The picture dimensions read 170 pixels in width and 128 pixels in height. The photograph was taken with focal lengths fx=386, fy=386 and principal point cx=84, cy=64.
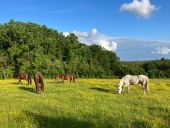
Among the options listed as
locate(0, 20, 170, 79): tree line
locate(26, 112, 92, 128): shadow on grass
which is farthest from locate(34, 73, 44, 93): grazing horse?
locate(0, 20, 170, 79): tree line

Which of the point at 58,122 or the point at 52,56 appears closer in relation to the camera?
the point at 58,122

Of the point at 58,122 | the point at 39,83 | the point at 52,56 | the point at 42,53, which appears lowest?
the point at 58,122

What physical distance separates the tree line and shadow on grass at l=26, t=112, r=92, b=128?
69527 millimetres

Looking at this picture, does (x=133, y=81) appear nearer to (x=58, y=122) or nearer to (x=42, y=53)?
(x=58, y=122)

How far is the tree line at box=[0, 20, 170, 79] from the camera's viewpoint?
87.4 meters

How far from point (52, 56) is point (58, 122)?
84.8m

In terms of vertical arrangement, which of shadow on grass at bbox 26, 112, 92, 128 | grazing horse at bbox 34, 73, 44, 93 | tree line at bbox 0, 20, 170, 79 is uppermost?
tree line at bbox 0, 20, 170, 79

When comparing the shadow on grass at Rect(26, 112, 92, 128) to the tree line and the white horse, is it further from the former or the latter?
the tree line

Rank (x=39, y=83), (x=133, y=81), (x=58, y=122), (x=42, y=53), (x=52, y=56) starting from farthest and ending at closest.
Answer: (x=52, y=56)
(x=42, y=53)
(x=133, y=81)
(x=39, y=83)
(x=58, y=122)

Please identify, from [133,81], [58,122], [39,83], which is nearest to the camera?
[58,122]

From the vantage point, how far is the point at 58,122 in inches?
592

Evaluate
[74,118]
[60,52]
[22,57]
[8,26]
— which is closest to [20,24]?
[8,26]

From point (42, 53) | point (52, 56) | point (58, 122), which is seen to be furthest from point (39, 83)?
point (52, 56)

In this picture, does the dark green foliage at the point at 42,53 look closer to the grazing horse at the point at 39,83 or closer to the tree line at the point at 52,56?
the tree line at the point at 52,56
